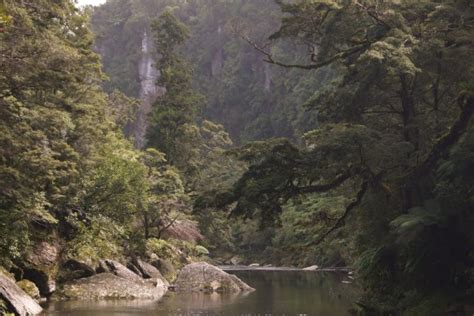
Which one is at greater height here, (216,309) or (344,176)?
(344,176)

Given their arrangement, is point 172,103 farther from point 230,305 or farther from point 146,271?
point 230,305

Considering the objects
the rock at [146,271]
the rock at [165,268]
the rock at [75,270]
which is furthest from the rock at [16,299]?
the rock at [165,268]

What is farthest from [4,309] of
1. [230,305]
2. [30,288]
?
[230,305]

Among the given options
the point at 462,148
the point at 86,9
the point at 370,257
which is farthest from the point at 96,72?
the point at 462,148

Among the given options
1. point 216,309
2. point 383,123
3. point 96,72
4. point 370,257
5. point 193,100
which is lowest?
point 216,309

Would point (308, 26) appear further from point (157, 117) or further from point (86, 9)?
point (157, 117)

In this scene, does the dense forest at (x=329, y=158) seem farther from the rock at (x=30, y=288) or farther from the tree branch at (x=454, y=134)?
the rock at (x=30, y=288)

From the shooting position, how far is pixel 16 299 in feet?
47.0

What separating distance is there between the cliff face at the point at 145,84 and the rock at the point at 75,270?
62.4 m

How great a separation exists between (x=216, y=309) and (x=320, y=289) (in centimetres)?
Answer: 839

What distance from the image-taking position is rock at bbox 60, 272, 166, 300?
19.4 metres

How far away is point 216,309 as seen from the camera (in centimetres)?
1741

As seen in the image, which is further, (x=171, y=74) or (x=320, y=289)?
(x=171, y=74)

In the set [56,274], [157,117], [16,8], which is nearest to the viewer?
[16,8]
